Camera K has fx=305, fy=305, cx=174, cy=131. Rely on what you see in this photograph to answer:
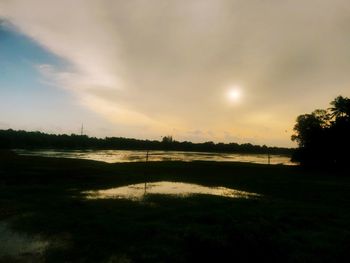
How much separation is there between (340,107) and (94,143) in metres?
109

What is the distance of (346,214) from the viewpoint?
17.9 meters

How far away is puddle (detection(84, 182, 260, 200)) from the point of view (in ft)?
74.7

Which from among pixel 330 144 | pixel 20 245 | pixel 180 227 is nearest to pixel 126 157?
pixel 330 144

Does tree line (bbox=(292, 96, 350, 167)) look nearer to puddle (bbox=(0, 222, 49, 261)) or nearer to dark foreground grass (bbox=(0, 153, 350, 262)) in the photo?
dark foreground grass (bbox=(0, 153, 350, 262))

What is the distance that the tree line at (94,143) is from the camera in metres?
107

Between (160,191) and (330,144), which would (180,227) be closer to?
(160,191)

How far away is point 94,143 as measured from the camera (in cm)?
14125

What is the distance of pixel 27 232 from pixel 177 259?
6.90 metres

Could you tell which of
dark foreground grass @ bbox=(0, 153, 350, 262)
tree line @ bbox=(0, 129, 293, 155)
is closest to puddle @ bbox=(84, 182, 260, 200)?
dark foreground grass @ bbox=(0, 153, 350, 262)

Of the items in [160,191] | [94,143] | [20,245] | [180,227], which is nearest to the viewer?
[20,245]

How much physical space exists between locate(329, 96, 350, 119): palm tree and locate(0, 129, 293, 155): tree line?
5550cm

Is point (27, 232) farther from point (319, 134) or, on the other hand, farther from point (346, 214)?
point (319, 134)

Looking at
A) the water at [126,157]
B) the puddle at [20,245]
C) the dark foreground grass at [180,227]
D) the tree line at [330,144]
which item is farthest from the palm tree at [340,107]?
the puddle at [20,245]

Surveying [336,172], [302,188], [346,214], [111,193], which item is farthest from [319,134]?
[111,193]
